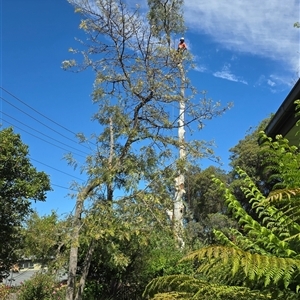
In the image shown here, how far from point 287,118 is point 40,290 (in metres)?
5.94

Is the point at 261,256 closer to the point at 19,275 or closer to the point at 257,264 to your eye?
the point at 257,264

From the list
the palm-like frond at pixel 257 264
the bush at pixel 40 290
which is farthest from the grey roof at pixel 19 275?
the palm-like frond at pixel 257 264

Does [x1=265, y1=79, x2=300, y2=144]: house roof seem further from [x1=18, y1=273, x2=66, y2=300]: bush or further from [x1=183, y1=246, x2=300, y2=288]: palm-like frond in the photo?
[x1=18, y1=273, x2=66, y2=300]: bush

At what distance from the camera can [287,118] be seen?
18.7ft

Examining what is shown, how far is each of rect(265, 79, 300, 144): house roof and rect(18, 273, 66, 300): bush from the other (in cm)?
→ 517

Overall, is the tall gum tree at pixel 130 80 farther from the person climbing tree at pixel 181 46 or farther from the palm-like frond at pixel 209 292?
the palm-like frond at pixel 209 292

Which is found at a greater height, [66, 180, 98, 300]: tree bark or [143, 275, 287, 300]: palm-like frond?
[66, 180, 98, 300]: tree bark

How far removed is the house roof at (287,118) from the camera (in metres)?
5.00

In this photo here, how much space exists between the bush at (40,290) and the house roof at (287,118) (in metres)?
5.17

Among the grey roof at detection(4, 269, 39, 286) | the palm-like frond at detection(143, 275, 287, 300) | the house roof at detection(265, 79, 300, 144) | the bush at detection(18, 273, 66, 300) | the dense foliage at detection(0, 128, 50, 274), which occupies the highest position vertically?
the dense foliage at detection(0, 128, 50, 274)

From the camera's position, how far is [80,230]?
5.48m

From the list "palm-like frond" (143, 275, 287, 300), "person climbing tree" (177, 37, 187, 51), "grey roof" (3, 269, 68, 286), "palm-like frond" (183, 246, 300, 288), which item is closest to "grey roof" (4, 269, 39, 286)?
"grey roof" (3, 269, 68, 286)

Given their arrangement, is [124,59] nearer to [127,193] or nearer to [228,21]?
[127,193]

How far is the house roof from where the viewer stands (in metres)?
5.00
